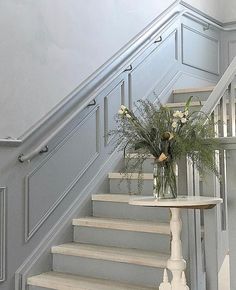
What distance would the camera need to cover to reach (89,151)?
152 inches

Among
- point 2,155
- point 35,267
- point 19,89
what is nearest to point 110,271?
point 35,267

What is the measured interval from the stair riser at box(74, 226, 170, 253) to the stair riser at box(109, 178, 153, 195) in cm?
44

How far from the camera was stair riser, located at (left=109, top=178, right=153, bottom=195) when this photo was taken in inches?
144

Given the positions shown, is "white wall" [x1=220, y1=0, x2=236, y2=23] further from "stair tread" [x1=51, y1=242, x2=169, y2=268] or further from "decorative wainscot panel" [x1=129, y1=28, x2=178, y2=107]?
"stair tread" [x1=51, y1=242, x2=169, y2=268]

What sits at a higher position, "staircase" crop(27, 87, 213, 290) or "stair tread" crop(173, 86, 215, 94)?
"stair tread" crop(173, 86, 215, 94)

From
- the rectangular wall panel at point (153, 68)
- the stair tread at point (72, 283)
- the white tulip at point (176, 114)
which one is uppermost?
the rectangular wall panel at point (153, 68)

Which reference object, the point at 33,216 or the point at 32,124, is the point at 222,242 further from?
the point at 32,124

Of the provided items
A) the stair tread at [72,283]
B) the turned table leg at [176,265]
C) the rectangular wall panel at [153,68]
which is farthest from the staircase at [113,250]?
the rectangular wall panel at [153,68]

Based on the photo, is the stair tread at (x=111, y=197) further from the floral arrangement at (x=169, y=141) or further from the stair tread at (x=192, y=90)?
the stair tread at (x=192, y=90)

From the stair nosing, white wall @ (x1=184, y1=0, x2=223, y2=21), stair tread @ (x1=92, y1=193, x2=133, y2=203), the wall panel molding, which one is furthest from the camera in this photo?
white wall @ (x1=184, y1=0, x2=223, y2=21)

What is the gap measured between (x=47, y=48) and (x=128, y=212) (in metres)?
1.39

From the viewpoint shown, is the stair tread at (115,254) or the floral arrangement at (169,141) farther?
the stair tread at (115,254)

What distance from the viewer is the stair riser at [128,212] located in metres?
3.38

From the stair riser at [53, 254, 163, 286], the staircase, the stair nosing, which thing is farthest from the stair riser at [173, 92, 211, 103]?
the stair riser at [53, 254, 163, 286]
